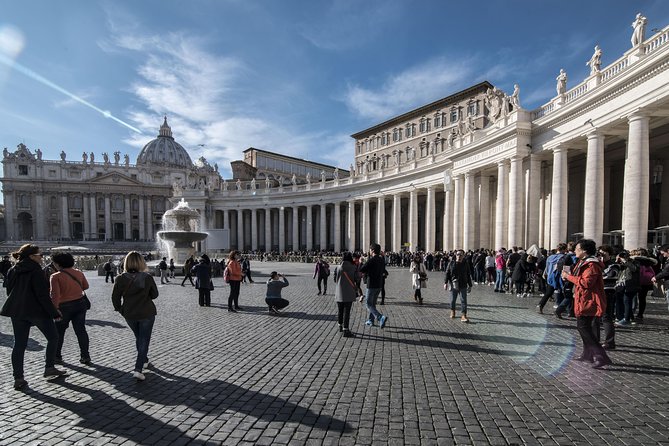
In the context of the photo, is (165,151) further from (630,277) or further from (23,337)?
(630,277)

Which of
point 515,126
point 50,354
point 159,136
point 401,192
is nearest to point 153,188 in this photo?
point 159,136

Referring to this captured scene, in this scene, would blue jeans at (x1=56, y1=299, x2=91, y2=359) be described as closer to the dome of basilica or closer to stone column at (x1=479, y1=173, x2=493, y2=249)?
stone column at (x1=479, y1=173, x2=493, y2=249)

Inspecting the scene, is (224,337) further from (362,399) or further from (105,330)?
(362,399)

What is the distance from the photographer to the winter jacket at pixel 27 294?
472 centimetres

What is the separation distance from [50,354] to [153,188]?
287 feet

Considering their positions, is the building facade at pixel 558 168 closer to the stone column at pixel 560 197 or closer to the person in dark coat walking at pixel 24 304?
the stone column at pixel 560 197

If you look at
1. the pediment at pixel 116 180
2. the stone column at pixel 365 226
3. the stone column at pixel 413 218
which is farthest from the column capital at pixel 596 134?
the pediment at pixel 116 180

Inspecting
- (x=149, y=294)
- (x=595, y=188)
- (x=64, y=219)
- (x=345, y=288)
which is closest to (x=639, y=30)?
(x=595, y=188)

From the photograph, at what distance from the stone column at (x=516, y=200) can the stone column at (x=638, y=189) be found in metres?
6.62

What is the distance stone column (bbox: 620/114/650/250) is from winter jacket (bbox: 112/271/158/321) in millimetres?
17936

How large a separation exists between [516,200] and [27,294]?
22.9m

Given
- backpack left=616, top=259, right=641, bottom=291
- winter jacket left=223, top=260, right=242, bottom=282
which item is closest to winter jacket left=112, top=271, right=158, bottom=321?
winter jacket left=223, top=260, right=242, bottom=282

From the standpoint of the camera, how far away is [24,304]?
4.73m

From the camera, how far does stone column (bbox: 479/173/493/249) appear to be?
88.1 ft
